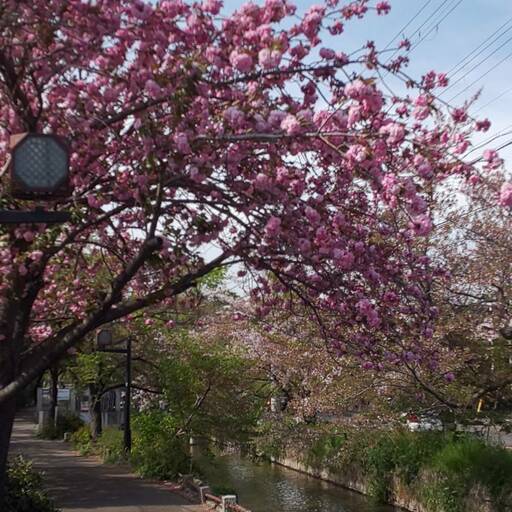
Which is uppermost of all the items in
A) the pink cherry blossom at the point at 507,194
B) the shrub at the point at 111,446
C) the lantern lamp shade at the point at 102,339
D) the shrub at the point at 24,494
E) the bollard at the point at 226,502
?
the lantern lamp shade at the point at 102,339

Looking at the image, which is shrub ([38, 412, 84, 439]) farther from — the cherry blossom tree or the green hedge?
the cherry blossom tree

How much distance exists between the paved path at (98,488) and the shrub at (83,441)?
600 mm

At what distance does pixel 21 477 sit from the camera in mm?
13305

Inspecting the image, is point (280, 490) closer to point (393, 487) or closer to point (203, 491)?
point (393, 487)

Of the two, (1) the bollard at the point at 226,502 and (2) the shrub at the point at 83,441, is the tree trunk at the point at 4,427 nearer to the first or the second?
(1) the bollard at the point at 226,502

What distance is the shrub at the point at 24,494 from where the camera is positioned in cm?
1152

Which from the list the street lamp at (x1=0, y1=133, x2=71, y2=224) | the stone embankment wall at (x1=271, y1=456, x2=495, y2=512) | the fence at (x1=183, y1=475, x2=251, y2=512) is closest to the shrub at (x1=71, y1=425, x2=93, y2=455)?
the stone embankment wall at (x1=271, y1=456, x2=495, y2=512)

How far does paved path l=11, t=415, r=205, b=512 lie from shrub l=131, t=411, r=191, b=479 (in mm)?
483

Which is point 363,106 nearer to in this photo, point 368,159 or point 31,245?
point 368,159

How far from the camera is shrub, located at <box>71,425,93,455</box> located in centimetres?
2662

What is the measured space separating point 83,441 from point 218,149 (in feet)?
79.0

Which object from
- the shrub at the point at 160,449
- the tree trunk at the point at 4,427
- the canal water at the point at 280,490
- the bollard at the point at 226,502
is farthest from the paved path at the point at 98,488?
the tree trunk at the point at 4,427

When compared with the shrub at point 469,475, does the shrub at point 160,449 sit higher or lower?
higher

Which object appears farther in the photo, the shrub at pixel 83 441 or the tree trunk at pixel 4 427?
the shrub at pixel 83 441
